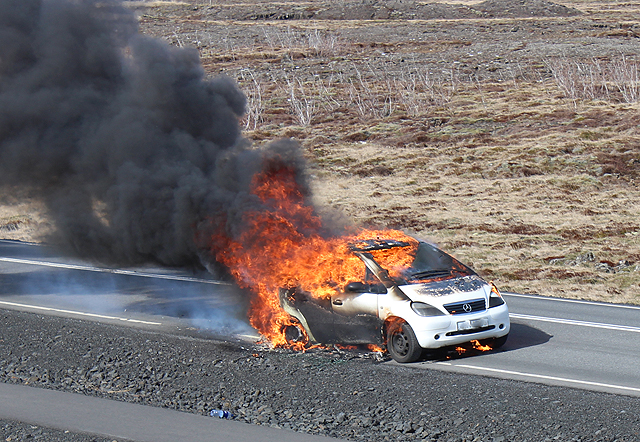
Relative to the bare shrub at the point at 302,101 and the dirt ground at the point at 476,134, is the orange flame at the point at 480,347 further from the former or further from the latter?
the bare shrub at the point at 302,101

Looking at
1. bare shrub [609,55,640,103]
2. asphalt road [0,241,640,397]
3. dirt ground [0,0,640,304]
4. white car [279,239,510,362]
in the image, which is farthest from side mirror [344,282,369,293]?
bare shrub [609,55,640,103]

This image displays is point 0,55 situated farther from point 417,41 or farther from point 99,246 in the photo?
point 417,41

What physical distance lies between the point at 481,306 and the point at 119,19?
35.8 ft

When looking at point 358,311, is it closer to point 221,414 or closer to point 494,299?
point 494,299

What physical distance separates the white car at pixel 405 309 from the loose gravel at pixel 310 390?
36 centimetres

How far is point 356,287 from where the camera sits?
435 inches

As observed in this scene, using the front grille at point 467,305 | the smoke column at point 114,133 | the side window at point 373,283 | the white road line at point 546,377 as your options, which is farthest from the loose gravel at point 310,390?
the smoke column at point 114,133

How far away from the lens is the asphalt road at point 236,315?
1084 cm

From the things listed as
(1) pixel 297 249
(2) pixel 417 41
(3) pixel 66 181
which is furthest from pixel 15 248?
(2) pixel 417 41

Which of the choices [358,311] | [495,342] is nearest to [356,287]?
[358,311]

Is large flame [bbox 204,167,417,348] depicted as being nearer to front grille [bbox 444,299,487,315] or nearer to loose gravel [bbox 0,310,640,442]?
loose gravel [bbox 0,310,640,442]

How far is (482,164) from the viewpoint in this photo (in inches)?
1364

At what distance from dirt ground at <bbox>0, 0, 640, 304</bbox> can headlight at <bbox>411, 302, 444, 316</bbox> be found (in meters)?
8.11

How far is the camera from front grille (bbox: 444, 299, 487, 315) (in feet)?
35.1
